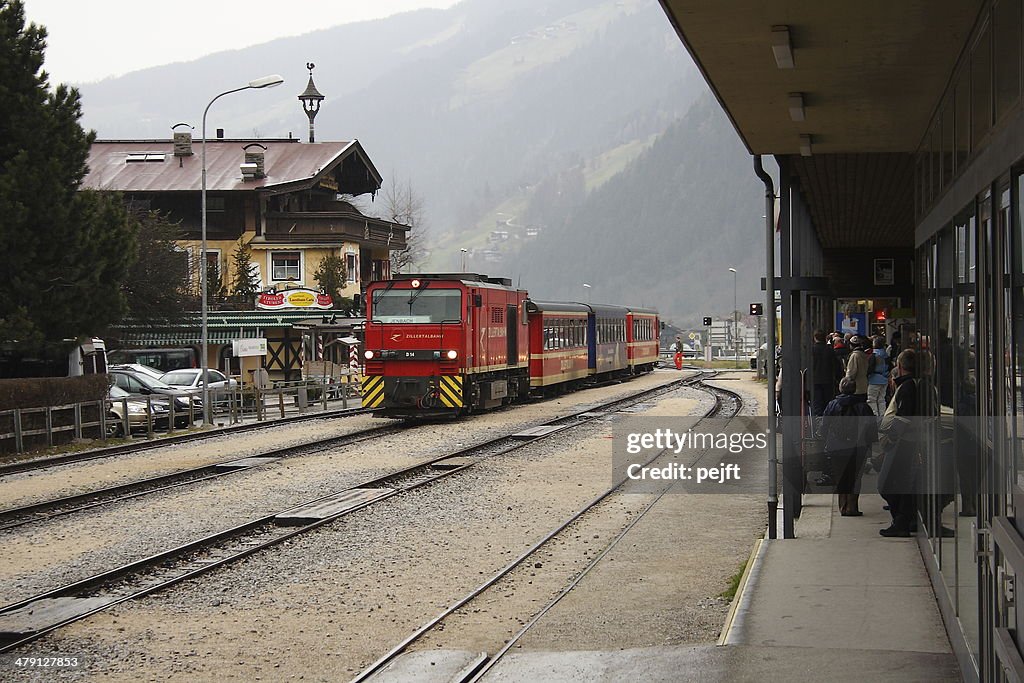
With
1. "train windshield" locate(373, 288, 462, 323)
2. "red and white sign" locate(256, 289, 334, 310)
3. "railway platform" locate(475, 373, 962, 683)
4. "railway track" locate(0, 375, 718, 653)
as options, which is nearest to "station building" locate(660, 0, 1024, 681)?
"railway platform" locate(475, 373, 962, 683)

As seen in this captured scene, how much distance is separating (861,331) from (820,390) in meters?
16.2

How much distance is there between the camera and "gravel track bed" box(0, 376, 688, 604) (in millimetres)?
12156

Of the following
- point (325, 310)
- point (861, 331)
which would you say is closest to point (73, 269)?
point (861, 331)

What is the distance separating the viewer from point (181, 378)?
117ft

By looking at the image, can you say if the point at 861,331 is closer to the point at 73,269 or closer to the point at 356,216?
the point at 73,269

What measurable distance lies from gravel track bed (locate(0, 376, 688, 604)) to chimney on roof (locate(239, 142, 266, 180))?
40.6 m

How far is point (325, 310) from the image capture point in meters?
51.4

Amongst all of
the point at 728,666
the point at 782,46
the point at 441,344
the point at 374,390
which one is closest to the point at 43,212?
the point at 374,390

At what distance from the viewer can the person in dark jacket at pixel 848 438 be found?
42.8 ft

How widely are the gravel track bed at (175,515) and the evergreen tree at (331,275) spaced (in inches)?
1333

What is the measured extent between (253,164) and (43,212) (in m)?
40.3

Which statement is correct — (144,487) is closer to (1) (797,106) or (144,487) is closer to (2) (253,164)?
(1) (797,106)

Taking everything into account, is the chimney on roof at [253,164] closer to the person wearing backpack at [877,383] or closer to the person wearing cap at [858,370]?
the person wearing backpack at [877,383]

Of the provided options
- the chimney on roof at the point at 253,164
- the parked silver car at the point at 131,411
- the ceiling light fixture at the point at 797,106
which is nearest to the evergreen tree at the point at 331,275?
the chimney on roof at the point at 253,164
